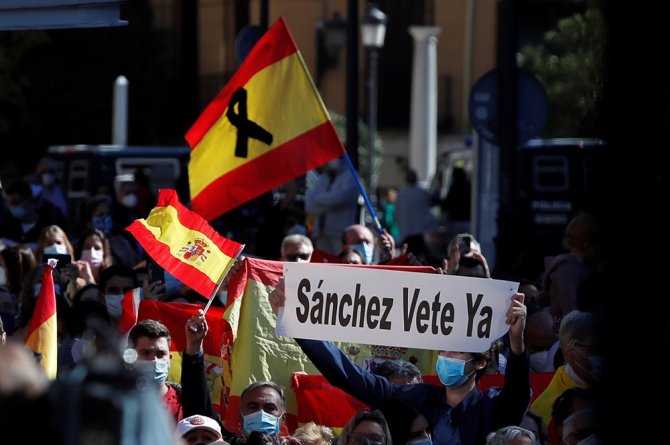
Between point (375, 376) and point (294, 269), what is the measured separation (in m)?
0.56

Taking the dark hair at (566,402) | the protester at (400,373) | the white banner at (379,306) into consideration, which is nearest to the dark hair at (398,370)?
the protester at (400,373)

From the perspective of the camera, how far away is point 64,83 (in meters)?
35.6

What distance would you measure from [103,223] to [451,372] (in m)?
7.65

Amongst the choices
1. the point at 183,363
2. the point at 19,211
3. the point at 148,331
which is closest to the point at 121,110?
the point at 19,211

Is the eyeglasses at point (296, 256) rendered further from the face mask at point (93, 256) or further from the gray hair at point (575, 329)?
the gray hair at point (575, 329)

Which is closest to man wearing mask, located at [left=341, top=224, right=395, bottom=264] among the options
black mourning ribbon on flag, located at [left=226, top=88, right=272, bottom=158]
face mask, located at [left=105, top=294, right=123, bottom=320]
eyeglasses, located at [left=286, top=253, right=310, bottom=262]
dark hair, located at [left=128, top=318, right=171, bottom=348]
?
black mourning ribbon on flag, located at [left=226, top=88, right=272, bottom=158]

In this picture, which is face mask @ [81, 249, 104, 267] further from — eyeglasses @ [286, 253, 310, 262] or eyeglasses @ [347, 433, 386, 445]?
eyeglasses @ [347, 433, 386, 445]

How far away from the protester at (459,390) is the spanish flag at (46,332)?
39.7 inches

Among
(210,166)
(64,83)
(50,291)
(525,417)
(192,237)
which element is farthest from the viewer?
(64,83)

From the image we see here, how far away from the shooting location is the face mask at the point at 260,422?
624 centimetres

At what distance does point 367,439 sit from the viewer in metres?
5.57

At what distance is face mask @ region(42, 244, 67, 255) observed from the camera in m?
10.7

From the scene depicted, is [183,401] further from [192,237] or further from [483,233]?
[483,233]

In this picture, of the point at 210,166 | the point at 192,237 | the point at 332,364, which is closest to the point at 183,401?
the point at 332,364
